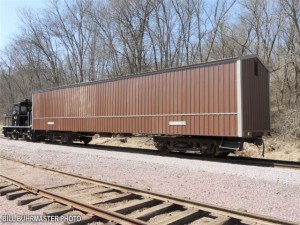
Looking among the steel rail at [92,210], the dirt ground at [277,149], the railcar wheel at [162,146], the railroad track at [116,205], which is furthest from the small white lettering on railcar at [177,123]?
the steel rail at [92,210]

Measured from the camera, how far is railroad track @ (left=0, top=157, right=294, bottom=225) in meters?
5.48

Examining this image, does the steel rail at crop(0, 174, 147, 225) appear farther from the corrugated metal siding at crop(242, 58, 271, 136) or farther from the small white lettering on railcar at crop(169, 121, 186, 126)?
the small white lettering on railcar at crop(169, 121, 186, 126)

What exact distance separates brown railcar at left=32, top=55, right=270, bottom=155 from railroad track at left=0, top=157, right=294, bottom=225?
254 inches

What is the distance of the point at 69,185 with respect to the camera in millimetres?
8430

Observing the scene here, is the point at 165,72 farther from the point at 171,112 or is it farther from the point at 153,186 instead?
the point at 153,186

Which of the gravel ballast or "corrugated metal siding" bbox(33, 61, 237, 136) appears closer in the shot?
the gravel ballast

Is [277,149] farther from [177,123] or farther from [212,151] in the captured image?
[177,123]

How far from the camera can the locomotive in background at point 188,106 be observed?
43.5ft

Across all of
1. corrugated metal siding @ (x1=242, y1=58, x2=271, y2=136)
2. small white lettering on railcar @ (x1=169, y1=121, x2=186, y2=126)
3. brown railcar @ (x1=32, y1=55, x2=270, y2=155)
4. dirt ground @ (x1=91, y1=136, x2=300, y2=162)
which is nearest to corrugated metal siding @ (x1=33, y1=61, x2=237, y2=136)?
brown railcar @ (x1=32, y1=55, x2=270, y2=155)

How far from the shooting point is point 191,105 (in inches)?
573

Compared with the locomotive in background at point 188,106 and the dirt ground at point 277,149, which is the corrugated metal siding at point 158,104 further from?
the dirt ground at point 277,149

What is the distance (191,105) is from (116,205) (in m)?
8.55

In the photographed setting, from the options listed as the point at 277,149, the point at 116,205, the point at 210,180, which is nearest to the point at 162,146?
the point at 277,149

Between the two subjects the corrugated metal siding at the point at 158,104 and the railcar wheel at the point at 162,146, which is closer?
the corrugated metal siding at the point at 158,104
